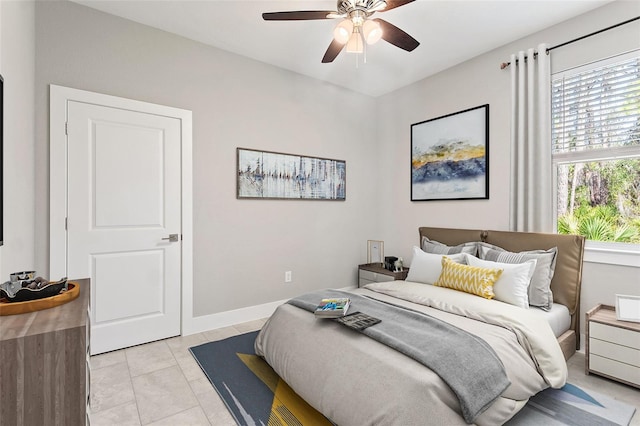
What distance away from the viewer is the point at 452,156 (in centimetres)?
363

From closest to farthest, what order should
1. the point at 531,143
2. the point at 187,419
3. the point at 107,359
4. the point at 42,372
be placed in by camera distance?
the point at 42,372 < the point at 187,419 < the point at 107,359 < the point at 531,143

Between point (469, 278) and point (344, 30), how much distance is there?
6.85 feet

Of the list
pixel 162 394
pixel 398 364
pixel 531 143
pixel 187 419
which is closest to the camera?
pixel 398 364

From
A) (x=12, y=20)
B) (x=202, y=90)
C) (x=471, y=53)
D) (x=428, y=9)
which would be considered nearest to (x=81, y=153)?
(x=12, y=20)

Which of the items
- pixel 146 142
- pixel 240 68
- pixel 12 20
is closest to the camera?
pixel 12 20

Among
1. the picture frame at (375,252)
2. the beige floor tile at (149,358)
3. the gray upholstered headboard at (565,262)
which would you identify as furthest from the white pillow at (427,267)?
the beige floor tile at (149,358)

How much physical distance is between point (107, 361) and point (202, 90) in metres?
2.49

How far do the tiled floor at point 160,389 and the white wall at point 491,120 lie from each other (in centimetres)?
79

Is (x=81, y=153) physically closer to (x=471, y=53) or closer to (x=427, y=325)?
(x=427, y=325)

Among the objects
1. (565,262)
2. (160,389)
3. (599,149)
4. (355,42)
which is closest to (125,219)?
(160,389)

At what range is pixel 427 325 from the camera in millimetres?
1852

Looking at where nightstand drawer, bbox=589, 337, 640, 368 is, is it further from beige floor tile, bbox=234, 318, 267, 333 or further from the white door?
the white door

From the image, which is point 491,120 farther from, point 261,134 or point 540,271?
point 261,134

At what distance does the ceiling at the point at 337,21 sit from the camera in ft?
8.34
